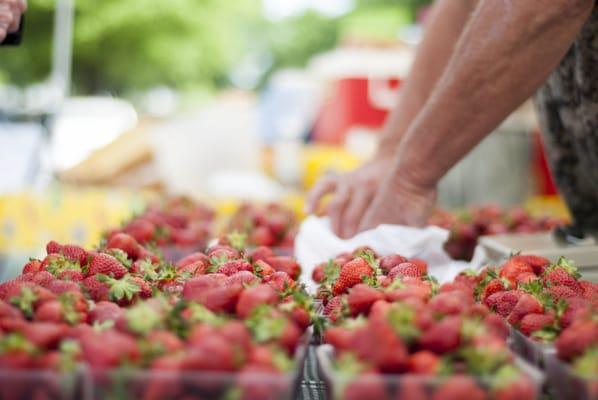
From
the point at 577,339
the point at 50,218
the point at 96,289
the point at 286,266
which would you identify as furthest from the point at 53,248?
the point at 50,218

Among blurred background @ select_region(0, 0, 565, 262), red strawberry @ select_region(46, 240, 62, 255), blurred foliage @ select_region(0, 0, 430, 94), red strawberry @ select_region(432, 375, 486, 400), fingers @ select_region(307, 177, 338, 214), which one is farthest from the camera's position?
blurred foliage @ select_region(0, 0, 430, 94)

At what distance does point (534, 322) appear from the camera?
4.30ft

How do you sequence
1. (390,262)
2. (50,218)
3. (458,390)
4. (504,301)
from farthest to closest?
1. (50,218)
2. (390,262)
3. (504,301)
4. (458,390)

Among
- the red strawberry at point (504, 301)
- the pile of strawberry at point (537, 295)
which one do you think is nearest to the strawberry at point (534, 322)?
the pile of strawberry at point (537, 295)

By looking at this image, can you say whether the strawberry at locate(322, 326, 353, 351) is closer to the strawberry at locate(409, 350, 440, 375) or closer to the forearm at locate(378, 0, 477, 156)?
the strawberry at locate(409, 350, 440, 375)

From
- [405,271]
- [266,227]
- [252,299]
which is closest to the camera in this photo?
[252,299]

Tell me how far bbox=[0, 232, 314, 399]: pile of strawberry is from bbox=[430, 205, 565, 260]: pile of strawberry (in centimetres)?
132

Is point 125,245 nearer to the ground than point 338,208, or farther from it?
nearer to the ground

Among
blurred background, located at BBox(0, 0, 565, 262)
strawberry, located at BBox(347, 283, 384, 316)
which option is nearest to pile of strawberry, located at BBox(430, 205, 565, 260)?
blurred background, located at BBox(0, 0, 565, 262)

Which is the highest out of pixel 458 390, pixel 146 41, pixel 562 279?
pixel 146 41

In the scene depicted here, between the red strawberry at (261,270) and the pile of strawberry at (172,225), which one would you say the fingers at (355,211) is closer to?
the pile of strawberry at (172,225)

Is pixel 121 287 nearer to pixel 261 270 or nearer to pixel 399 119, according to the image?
pixel 261 270

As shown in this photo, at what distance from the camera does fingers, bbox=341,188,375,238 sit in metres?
2.32

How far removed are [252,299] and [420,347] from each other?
0.95 feet
